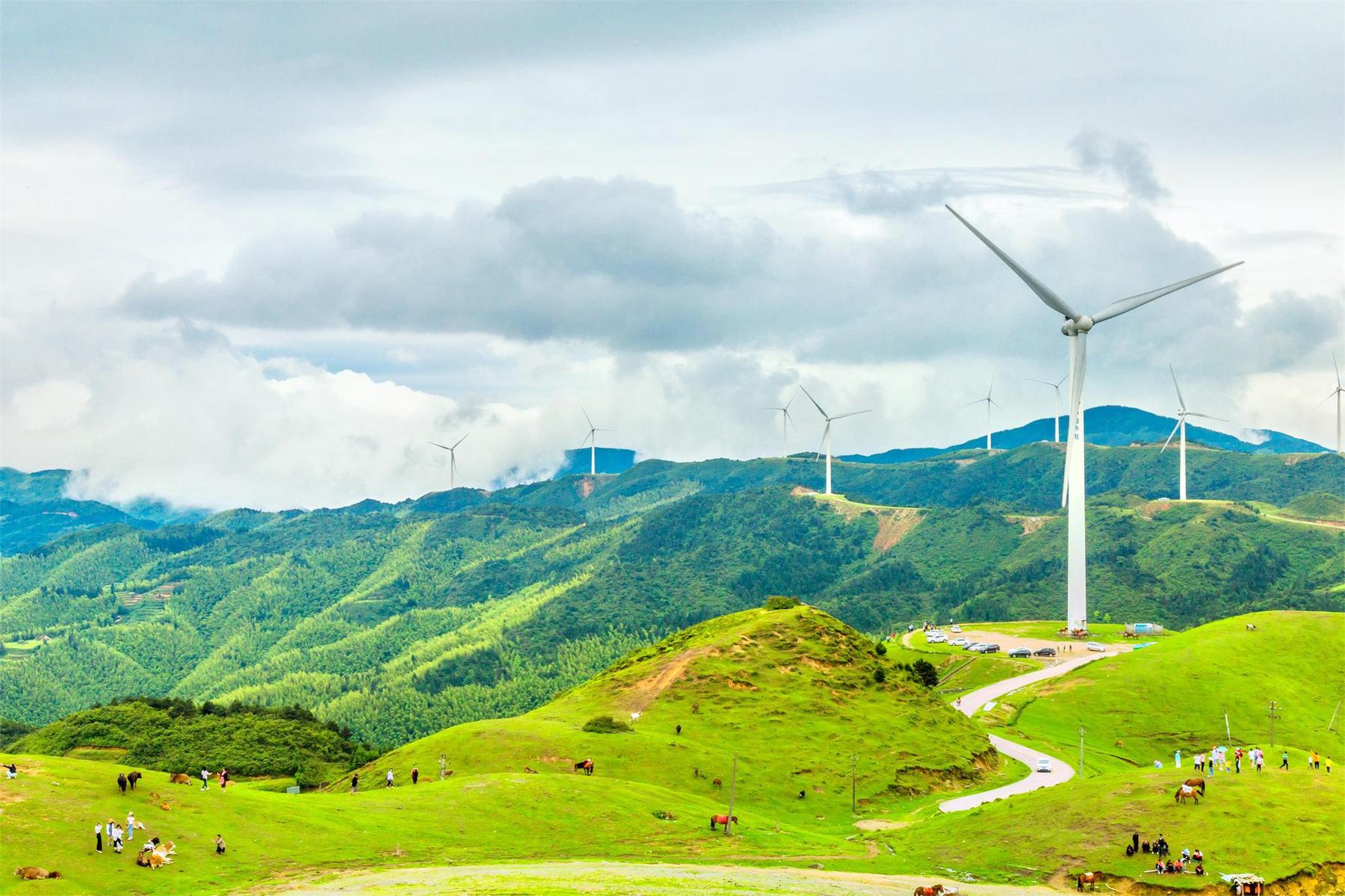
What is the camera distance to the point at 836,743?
143 metres

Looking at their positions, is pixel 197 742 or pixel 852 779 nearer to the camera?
pixel 852 779

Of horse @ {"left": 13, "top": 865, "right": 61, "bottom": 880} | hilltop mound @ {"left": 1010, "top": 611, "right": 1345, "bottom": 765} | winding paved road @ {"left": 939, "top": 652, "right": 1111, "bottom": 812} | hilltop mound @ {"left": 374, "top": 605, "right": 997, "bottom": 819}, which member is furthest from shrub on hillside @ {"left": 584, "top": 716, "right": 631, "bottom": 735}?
horse @ {"left": 13, "top": 865, "right": 61, "bottom": 880}

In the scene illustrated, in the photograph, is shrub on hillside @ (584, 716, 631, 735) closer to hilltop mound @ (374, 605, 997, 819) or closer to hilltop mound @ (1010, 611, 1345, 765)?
hilltop mound @ (374, 605, 997, 819)

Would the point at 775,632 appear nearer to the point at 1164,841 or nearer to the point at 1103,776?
the point at 1103,776

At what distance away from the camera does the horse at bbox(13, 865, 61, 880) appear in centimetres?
6662

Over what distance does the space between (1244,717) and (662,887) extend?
454 ft

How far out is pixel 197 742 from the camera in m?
177

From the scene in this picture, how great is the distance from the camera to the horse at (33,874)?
6662 centimetres

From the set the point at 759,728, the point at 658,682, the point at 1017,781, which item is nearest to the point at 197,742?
the point at 658,682

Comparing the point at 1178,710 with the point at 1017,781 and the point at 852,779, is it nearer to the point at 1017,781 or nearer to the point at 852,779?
the point at 1017,781

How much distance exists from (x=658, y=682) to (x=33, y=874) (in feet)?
339

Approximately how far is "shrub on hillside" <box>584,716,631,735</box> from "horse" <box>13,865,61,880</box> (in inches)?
2812

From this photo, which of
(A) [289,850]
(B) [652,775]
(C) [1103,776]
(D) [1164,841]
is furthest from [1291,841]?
(A) [289,850]

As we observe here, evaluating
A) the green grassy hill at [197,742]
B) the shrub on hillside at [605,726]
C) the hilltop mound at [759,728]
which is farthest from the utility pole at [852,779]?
the green grassy hill at [197,742]
